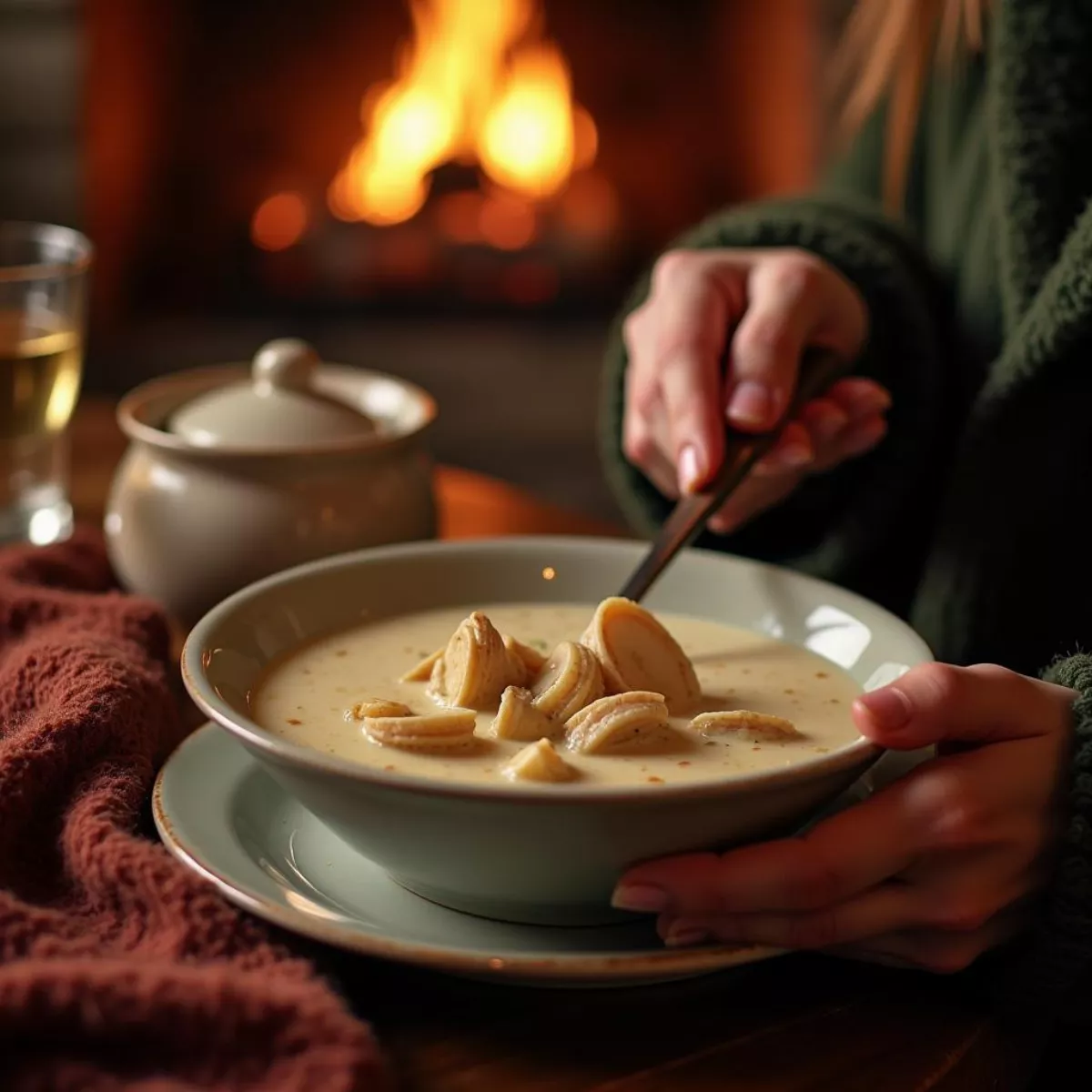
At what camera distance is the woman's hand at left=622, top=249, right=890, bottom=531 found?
0.73 metres

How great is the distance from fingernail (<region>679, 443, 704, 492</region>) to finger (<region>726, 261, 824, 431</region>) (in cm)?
3

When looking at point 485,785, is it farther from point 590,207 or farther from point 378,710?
point 590,207

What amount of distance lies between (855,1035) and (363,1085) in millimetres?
172

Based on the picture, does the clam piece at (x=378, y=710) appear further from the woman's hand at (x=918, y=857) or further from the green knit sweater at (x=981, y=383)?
the green knit sweater at (x=981, y=383)

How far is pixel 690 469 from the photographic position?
2.36 ft

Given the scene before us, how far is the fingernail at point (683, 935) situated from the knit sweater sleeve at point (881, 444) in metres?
0.50

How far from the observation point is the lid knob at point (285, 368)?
0.85m

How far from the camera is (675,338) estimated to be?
2.47 feet

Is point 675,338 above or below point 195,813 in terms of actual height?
above

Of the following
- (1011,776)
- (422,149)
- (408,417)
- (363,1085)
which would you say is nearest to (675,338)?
(408,417)

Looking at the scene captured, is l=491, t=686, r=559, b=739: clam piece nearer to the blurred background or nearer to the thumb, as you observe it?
the thumb

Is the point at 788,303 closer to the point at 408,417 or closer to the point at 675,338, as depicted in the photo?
the point at 675,338

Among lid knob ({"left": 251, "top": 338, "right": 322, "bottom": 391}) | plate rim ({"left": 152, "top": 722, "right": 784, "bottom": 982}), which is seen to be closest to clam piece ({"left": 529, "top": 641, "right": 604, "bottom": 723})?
plate rim ({"left": 152, "top": 722, "right": 784, "bottom": 982})

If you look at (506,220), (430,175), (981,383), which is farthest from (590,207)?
(981,383)
